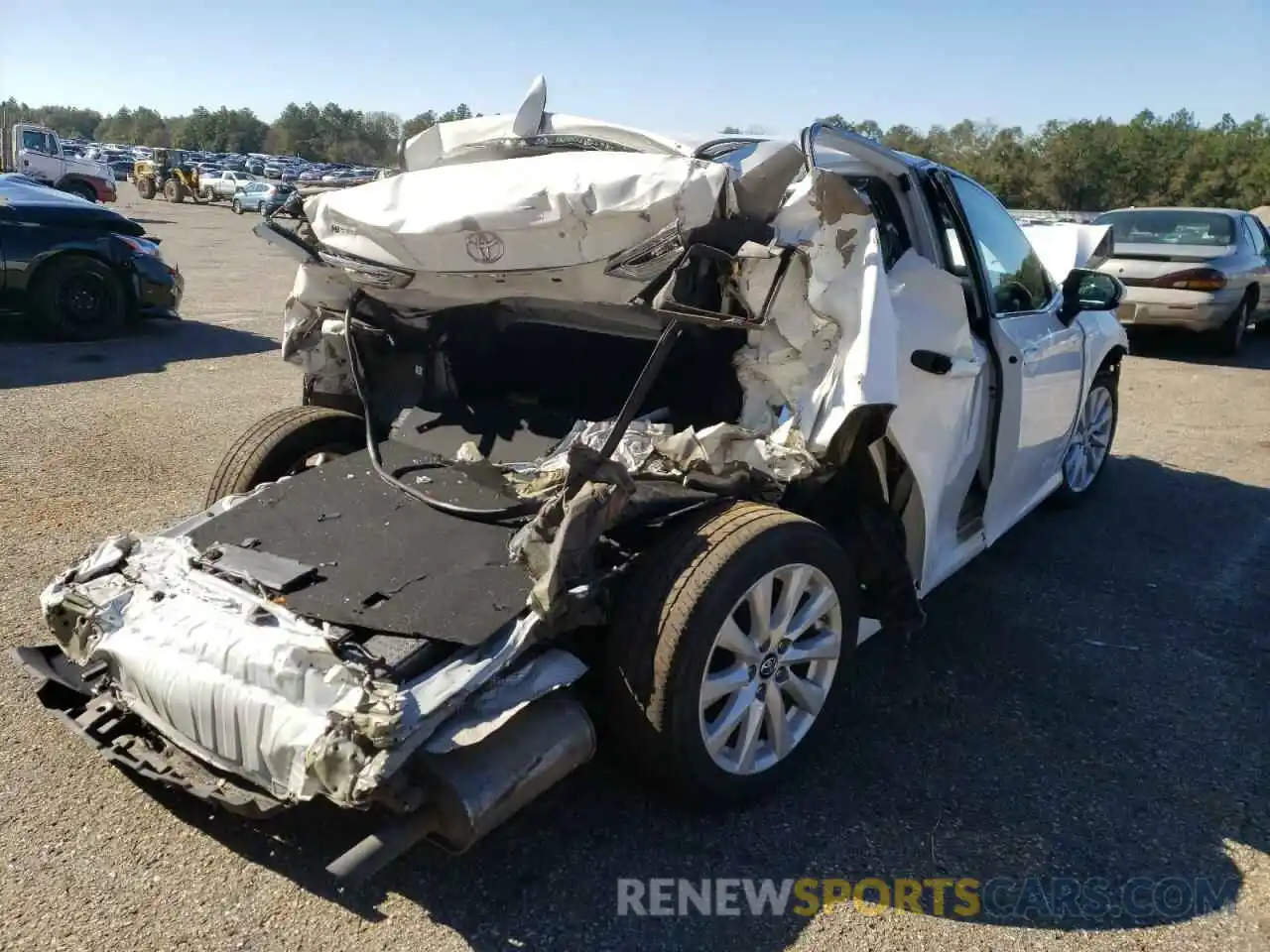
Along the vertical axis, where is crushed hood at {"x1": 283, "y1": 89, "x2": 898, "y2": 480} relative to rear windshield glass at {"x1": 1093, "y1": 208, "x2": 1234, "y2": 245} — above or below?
below

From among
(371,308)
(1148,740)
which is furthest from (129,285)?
(1148,740)

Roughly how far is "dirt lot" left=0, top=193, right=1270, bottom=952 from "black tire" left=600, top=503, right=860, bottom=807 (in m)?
0.20

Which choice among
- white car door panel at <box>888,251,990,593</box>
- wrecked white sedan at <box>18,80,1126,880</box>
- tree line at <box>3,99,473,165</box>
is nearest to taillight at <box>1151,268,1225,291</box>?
wrecked white sedan at <box>18,80,1126,880</box>

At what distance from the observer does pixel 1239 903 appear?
8.61 ft

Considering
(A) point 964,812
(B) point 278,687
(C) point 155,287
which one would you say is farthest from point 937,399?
(C) point 155,287

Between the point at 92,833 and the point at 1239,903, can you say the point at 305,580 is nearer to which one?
the point at 92,833

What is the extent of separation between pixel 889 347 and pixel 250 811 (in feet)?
7.00

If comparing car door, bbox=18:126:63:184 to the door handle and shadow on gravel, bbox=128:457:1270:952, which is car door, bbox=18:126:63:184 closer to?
the door handle

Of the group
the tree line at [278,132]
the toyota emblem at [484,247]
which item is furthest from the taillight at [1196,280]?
the tree line at [278,132]

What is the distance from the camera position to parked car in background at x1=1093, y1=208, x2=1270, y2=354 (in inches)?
417

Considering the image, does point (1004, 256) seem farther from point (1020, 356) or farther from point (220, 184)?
point (220, 184)

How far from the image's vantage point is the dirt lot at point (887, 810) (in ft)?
8.05

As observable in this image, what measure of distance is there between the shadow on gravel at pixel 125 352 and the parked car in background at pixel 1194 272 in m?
9.14

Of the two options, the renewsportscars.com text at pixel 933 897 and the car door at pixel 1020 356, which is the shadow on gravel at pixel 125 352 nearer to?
the car door at pixel 1020 356
